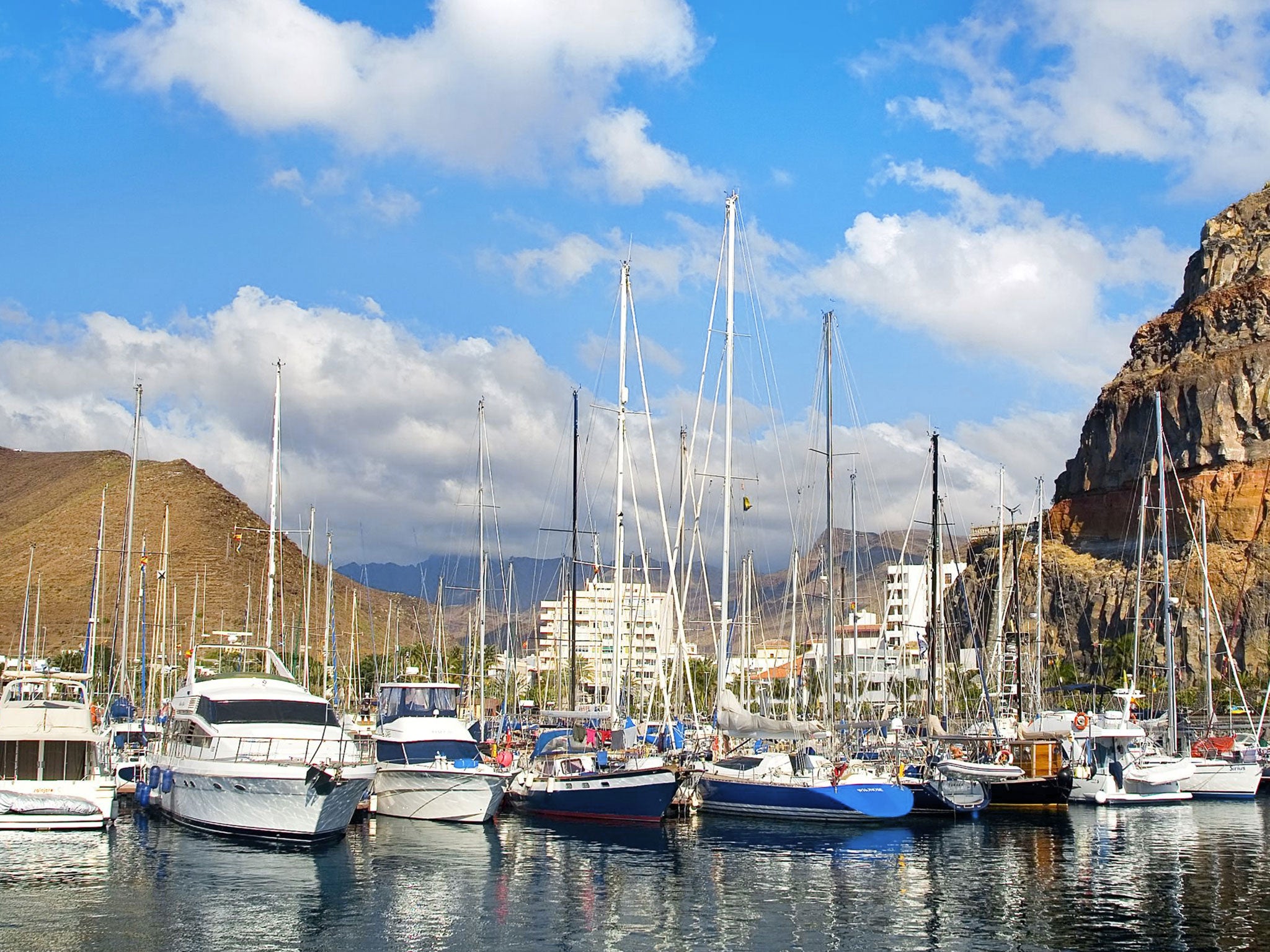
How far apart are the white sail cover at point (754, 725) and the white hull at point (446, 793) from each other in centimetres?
819

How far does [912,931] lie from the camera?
2817cm

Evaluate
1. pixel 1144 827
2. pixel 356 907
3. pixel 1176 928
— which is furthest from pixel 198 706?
pixel 1144 827

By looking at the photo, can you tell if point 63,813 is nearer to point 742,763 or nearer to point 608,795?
point 608,795

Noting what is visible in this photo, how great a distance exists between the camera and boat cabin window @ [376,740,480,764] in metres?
44.8

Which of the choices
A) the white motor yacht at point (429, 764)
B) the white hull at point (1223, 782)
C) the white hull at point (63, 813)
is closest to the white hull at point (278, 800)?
the white hull at point (63, 813)

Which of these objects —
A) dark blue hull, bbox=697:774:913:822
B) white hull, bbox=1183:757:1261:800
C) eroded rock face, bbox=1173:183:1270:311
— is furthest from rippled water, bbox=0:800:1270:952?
eroded rock face, bbox=1173:183:1270:311

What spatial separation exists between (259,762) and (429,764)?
723 cm

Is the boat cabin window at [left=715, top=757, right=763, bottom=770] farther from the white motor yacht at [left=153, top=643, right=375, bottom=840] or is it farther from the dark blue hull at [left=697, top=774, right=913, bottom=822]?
the white motor yacht at [left=153, top=643, right=375, bottom=840]

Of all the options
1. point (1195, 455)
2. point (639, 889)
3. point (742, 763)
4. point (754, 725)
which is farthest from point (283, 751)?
point (1195, 455)

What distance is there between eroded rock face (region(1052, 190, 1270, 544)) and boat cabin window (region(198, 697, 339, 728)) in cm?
10968

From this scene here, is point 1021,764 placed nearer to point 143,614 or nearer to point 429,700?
point 429,700

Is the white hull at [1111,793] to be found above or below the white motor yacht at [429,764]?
below

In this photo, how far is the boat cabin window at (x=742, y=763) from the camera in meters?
47.7

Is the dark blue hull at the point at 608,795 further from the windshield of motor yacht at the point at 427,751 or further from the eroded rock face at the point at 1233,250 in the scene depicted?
the eroded rock face at the point at 1233,250
